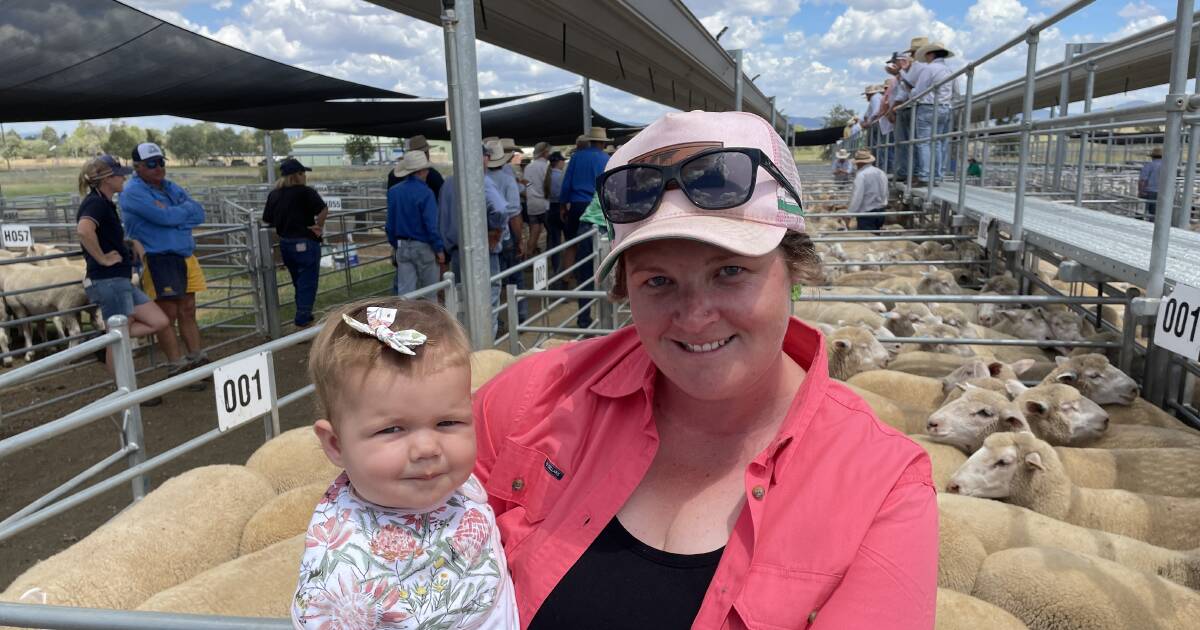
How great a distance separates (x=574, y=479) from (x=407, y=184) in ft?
21.1

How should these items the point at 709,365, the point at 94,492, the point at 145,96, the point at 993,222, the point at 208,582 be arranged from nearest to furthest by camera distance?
1. the point at 709,365
2. the point at 208,582
3. the point at 94,492
4. the point at 993,222
5. the point at 145,96

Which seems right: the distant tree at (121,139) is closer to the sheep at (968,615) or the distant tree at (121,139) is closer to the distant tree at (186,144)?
the distant tree at (186,144)

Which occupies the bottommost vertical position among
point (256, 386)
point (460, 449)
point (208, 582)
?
point (208, 582)

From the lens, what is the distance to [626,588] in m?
1.29

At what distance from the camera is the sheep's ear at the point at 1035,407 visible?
3832 mm

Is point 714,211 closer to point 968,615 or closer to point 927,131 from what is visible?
point 968,615

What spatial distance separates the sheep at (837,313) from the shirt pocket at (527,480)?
16.1ft

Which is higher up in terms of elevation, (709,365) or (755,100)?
(755,100)

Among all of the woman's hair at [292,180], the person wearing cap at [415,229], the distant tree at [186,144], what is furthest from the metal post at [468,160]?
the distant tree at [186,144]

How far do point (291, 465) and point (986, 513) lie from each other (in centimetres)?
288

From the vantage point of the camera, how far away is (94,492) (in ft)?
9.18

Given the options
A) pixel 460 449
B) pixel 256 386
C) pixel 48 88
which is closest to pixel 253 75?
pixel 48 88

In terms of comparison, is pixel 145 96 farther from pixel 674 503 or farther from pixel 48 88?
pixel 674 503

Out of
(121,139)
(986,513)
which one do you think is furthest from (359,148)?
(986,513)
